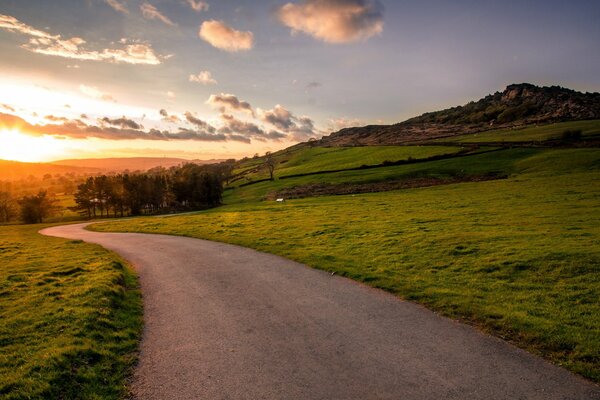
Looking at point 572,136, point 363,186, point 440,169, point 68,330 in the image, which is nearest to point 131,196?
point 363,186

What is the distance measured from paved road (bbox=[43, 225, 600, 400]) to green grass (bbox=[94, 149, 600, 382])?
1477 mm

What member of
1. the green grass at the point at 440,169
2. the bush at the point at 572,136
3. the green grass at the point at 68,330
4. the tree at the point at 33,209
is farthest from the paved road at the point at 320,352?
A: the tree at the point at 33,209

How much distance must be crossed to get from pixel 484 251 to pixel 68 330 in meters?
21.8

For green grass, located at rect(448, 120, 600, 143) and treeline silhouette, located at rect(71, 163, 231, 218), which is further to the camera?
treeline silhouette, located at rect(71, 163, 231, 218)

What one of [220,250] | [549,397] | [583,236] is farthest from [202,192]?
[549,397]

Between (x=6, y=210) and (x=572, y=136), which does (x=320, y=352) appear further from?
(x=6, y=210)

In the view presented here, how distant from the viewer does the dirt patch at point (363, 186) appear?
67.8m

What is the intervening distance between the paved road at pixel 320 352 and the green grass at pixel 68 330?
0.82 meters

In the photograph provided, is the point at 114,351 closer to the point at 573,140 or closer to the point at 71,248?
the point at 71,248

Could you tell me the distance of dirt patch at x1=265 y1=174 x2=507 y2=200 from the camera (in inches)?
2667

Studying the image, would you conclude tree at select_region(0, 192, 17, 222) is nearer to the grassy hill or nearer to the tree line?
the tree line

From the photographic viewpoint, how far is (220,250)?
2797 cm

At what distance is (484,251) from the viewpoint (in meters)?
20.4

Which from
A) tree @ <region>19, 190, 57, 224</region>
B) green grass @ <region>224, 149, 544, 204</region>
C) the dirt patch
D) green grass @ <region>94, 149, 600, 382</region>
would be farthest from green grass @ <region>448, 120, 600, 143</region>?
tree @ <region>19, 190, 57, 224</region>
